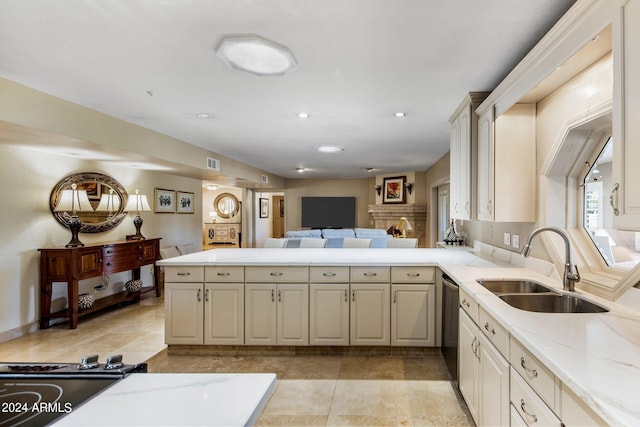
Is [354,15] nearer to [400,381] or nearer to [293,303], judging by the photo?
[293,303]

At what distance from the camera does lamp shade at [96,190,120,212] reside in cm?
462

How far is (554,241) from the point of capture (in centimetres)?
218

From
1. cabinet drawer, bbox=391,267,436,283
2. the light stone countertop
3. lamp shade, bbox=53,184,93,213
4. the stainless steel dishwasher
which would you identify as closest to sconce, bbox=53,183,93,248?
lamp shade, bbox=53,184,93,213

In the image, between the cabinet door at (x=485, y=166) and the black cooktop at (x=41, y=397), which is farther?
the cabinet door at (x=485, y=166)

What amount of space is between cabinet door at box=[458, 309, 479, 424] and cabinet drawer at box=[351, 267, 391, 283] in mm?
841

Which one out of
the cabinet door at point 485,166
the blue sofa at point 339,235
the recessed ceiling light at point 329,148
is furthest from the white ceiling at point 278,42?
the blue sofa at point 339,235

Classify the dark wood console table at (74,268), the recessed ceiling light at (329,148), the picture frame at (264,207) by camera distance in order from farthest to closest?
the picture frame at (264,207)
the recessed ceiling light at (329,148)
the dark wood console table at (74,268)

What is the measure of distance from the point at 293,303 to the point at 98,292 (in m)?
3.28

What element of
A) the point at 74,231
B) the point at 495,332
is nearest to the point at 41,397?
the point at 495,332

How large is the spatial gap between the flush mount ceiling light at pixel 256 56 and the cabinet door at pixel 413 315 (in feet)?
6.74

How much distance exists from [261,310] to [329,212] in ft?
23.0

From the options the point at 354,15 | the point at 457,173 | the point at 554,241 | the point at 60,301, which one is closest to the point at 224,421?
the point at 354,15

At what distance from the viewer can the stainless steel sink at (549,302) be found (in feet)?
5.81

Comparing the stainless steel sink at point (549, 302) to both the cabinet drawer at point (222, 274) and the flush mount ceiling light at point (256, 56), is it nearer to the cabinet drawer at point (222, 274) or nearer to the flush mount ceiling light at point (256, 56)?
the flush mount ceiling light at point (256, 56)
